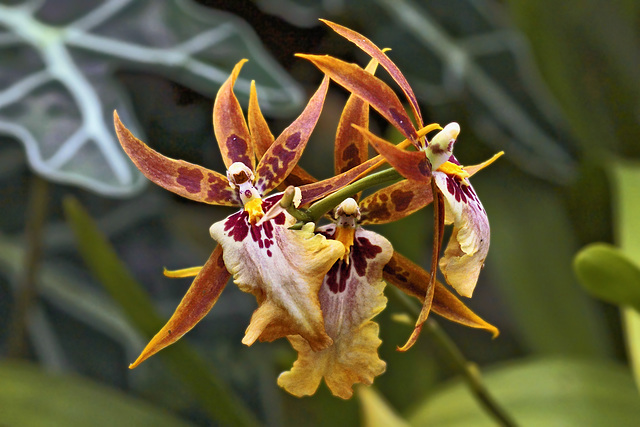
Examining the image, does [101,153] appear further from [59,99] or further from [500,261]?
[500,261]

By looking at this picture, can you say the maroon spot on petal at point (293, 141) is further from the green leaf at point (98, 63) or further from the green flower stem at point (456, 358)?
the green leaf at point (98, 63)

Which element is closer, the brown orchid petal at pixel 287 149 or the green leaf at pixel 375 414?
the brown orchid petal at pixel 287 149

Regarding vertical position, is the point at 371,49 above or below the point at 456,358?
above

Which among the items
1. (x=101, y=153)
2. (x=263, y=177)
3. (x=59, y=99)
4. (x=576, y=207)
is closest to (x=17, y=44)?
(x=59, y=99)

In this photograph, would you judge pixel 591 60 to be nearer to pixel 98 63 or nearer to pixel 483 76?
pixel 483 76

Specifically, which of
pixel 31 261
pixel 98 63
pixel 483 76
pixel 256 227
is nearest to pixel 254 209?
pixel 256 227

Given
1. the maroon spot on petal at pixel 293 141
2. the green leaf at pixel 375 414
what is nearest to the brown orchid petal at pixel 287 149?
the maroon spot on petal at pixel 293 141
